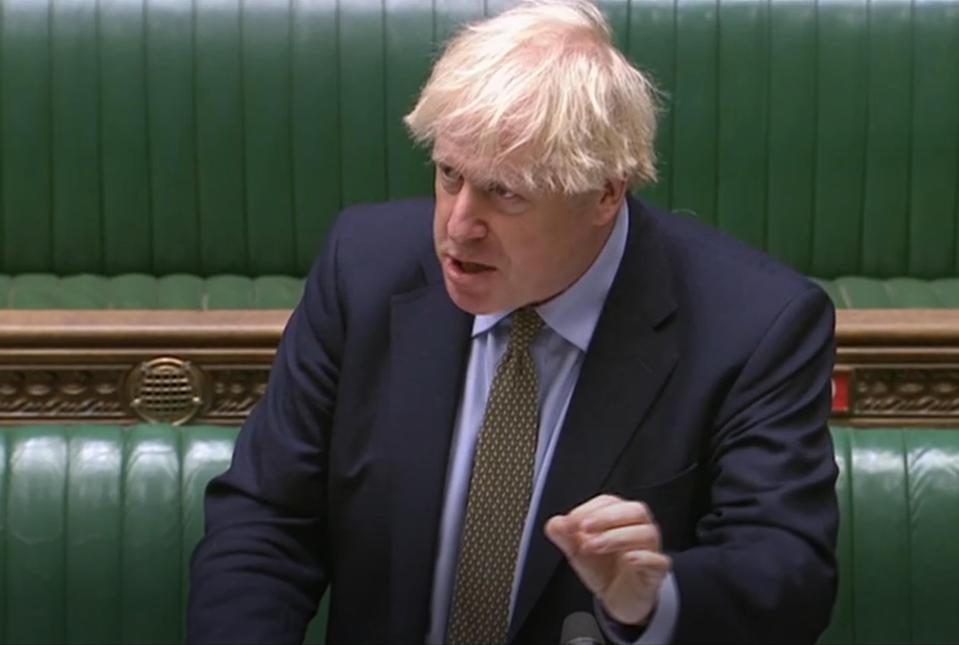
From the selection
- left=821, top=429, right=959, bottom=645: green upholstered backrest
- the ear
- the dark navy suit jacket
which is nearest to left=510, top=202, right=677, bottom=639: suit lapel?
the dark navy suit jacket

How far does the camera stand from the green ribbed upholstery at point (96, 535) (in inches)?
76.1

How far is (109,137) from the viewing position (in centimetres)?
322

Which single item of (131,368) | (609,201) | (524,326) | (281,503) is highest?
(609,201)

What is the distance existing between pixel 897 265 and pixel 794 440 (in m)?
1.79

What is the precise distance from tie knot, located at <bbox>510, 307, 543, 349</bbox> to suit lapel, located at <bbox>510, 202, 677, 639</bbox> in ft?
0.16

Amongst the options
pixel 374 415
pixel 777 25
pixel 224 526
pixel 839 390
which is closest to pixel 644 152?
pixel 374 415

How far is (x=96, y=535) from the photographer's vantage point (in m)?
1.94

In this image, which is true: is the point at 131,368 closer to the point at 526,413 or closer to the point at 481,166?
the point at 526,413

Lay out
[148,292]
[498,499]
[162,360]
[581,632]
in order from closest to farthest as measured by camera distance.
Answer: [581,632]
[498,499]
[162,360]
[148,292]

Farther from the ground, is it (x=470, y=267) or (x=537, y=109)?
(x=537, y=109)

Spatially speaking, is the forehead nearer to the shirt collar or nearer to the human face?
the human face

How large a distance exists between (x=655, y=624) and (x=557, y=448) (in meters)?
0.21

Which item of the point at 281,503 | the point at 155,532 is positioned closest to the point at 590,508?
the point at 281,503

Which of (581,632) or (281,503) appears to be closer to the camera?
(581,632)
